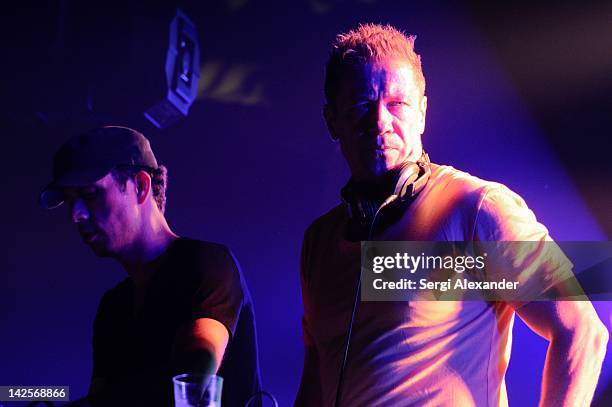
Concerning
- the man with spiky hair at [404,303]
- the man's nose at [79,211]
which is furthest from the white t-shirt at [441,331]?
the man's nose at [79,211]

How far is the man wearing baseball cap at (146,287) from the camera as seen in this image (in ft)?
5.49

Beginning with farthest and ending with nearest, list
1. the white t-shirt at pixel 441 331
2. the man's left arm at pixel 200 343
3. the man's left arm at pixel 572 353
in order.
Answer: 1. the man's left arm at pixel 200 343
2. the white t-shirt at pixel 441 331
3. the man's left arm at pixel 572 353

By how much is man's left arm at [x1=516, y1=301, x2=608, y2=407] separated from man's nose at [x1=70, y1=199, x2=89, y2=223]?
1.27 metres

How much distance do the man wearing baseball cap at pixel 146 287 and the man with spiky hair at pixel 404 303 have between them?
265 mm

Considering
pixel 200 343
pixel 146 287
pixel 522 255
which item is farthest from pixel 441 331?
pixel 146 287

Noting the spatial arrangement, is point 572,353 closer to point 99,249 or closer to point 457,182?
point 457,182

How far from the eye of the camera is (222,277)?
1.76 metres

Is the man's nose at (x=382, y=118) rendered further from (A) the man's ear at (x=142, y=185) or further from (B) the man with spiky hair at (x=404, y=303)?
(A) the man's ear at (x=142, y=185)

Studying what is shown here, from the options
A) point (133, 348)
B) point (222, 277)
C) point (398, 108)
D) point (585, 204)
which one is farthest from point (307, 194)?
point (585, 204)

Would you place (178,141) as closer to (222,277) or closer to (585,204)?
(222,277)

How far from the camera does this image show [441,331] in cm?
125

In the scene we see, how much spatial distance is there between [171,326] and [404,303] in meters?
0.69

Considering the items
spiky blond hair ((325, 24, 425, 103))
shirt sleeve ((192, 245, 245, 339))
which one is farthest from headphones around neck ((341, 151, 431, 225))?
shirt sleeve ((192, 245, 245, 339))

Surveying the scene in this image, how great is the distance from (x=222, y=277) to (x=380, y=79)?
2.27 ft
